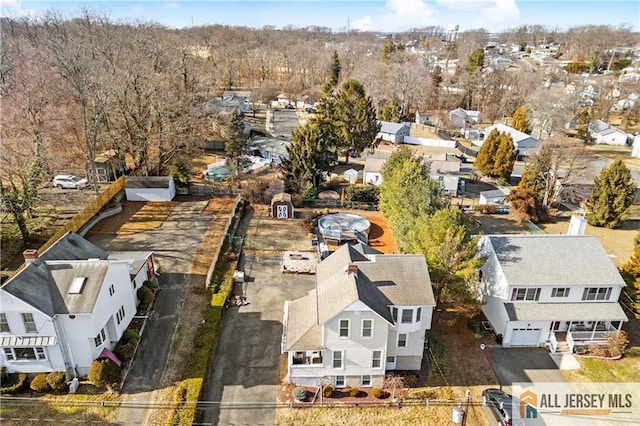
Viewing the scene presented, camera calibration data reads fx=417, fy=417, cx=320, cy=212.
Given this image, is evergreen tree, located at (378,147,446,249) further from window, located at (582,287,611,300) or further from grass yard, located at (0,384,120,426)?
grass yard, located at (0,384,120,426)

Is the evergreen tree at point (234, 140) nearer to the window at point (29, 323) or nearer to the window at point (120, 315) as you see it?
the window at point (120, 315)

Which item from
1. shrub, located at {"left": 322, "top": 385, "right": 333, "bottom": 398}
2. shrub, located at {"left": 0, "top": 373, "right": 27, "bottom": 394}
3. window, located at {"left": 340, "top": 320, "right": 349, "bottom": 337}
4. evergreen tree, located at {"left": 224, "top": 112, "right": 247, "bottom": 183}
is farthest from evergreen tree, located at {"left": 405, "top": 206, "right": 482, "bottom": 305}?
evergreen tree, located at {"left": 224, "top": 112, "right": 247, "bottom": 183}

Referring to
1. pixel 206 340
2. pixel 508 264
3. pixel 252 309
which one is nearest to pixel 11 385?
pixel 206 340

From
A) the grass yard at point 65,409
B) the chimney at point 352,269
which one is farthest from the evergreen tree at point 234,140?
the grass yard at point 65,409

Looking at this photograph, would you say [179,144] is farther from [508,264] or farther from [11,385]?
[508,264]

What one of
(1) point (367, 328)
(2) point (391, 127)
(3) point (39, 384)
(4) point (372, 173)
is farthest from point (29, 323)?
(2) point (391, 127)

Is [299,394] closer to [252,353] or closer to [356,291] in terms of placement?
[252,353]
